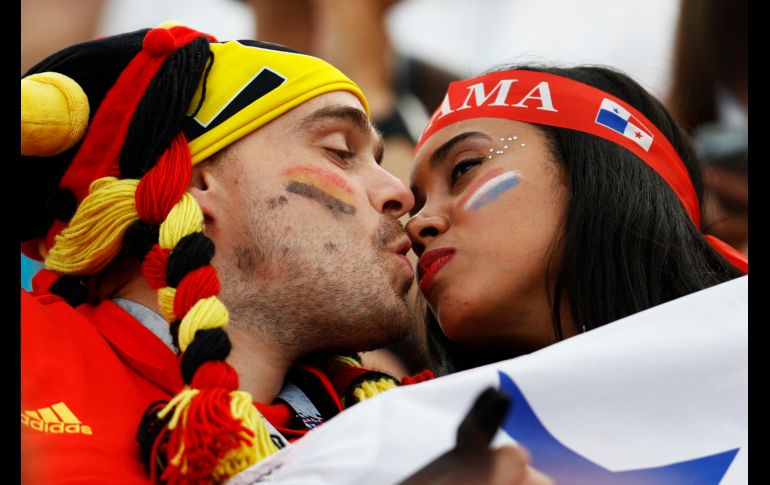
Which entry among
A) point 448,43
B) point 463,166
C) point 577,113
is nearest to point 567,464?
point 463,166

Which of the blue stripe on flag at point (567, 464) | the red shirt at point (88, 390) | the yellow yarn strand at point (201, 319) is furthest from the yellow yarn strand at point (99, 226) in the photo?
the blue stripe on flag at point (567, 464)

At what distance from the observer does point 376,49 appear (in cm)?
520

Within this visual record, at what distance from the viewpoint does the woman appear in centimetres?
269

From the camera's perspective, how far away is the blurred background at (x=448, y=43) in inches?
186

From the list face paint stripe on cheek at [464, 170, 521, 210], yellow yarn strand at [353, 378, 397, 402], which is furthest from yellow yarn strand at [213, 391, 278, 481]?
face paint stripe on cheek at [464, 170, 521, 210]

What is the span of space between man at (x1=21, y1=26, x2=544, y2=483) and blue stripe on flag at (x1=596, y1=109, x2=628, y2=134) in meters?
0.61

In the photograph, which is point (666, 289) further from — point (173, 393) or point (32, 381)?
point (32, 381)

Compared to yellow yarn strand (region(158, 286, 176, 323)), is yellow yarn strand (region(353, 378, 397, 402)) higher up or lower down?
lower down

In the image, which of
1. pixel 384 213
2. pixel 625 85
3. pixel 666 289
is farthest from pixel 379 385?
pixel 625 85

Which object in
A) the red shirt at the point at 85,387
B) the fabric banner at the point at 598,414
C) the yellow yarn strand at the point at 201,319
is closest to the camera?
the fabric banner at the point at 598,414

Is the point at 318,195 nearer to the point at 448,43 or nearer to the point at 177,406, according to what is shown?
the point at 177,406

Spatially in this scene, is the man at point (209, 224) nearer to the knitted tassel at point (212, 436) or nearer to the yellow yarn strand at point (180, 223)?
the yellow yarn strand at point (180, 223)

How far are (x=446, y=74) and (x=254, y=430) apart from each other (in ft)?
12.4

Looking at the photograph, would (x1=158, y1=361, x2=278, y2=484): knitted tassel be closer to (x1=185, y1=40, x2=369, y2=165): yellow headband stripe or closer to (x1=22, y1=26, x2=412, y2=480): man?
(x1=22, y1=26, x2=412, y2=480): man
